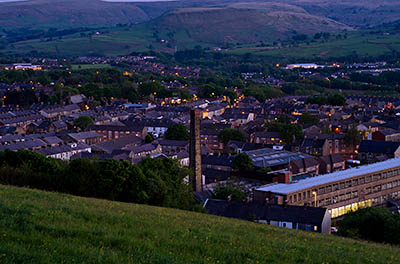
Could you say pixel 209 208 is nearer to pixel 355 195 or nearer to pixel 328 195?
pixel 328 195

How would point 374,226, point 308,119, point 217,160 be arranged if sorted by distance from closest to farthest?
point 374,226 → point 217,160 → point 308,119

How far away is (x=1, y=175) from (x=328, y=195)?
56.9 feet

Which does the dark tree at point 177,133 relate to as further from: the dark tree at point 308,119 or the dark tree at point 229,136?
the dark tree at point 308,119

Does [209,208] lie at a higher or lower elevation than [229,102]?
higher

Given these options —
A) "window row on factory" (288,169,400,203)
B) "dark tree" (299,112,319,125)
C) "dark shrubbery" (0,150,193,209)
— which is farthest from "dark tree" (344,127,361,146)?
"dark shrubbery" (0,150,193,209)

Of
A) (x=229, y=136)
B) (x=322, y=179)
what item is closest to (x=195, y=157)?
(x=322, y=179)

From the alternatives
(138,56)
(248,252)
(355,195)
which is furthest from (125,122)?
(138,56)

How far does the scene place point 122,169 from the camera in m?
23.8

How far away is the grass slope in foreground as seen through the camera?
28.0ft

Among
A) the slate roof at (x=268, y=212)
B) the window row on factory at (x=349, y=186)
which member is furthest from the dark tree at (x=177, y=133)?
the slate roof at (x=268, y=212)

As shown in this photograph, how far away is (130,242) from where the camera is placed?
9.63 metres

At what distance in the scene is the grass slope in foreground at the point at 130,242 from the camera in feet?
28.0

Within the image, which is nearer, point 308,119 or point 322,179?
point 322,179

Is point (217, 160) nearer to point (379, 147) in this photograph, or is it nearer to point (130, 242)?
point (379, 147)
